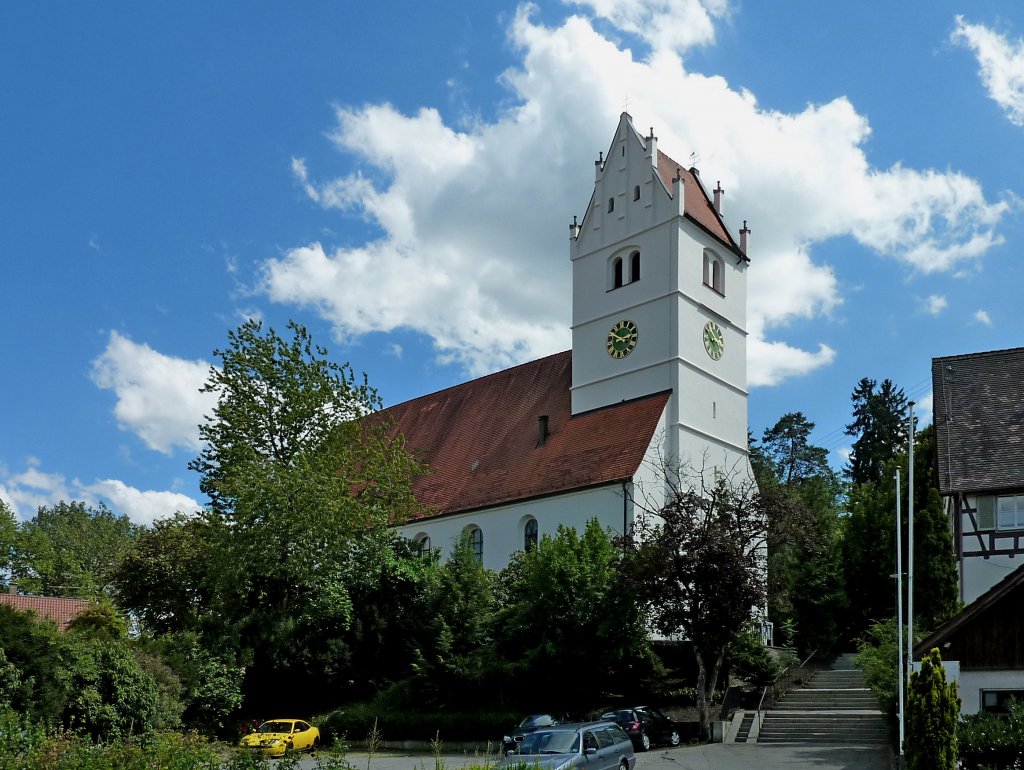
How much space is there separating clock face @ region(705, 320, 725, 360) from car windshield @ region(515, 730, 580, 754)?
23.9 meters

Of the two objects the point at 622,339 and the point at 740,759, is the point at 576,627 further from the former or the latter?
the point at 622,339

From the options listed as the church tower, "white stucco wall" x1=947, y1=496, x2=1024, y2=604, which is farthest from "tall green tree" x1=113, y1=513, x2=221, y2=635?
"white stucco wall" x1=947, y1=496, x2=1024, y2=604

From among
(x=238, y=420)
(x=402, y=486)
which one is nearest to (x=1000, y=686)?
(x=402, y=486)

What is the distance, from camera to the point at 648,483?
38.9 meters

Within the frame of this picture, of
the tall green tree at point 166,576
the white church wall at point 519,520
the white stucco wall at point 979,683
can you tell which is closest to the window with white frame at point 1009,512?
the white stucco wall at point 979,683

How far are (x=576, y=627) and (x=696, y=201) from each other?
2038cm

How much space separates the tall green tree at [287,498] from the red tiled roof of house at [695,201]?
1491 centimetres

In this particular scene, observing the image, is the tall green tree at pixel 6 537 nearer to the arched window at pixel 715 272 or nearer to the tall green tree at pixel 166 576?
the tall green tree at pixel 166 576

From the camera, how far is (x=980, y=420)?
105 feet

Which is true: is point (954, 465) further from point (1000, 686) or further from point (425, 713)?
point (425, 713)

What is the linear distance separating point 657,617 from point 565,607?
298cm

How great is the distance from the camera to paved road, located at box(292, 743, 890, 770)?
24.0 meters

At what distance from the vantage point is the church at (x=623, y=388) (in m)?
40.0

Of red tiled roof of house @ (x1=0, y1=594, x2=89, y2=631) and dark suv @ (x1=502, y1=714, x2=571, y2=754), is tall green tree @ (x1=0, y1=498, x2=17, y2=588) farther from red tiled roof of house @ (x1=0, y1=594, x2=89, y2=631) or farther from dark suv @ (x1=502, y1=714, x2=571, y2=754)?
dark suv @ (x1=502, y1=714, x2=571, y2=754)
